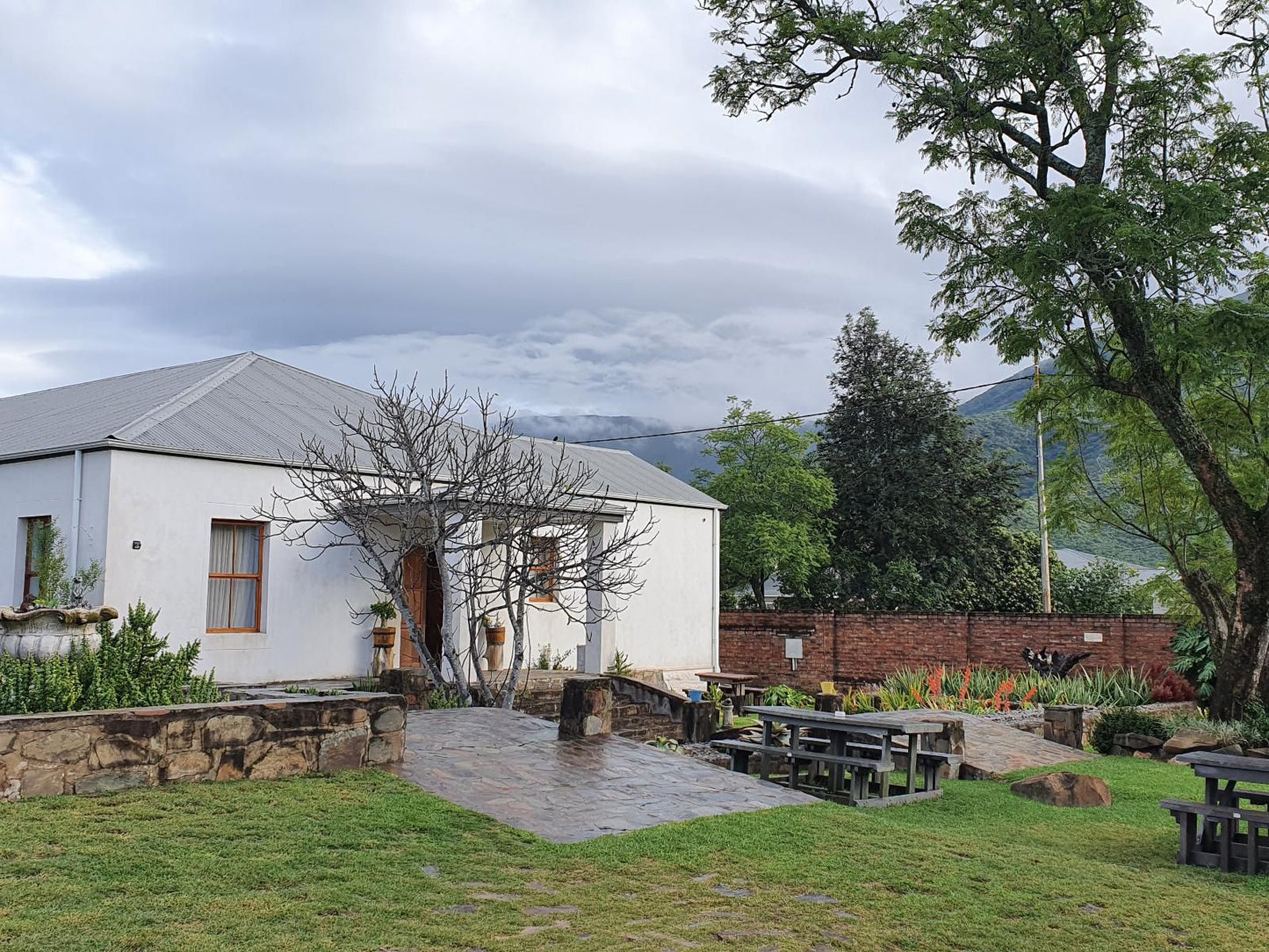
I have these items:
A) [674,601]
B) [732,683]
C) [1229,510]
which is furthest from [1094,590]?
[1229,510]

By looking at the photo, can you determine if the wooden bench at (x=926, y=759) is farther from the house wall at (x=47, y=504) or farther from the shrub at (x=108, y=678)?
the house wall at (x=47, y=504)

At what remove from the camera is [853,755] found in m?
11.0

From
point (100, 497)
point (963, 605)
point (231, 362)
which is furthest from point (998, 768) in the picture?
point (963, 605)

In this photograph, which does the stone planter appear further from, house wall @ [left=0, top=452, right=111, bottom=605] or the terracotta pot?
the terracotta pot

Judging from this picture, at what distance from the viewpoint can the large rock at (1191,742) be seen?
13.8 m

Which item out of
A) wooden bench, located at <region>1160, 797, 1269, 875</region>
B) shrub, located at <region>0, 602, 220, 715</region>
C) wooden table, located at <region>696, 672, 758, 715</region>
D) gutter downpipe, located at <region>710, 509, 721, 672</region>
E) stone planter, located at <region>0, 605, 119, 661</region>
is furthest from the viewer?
gutter downpipe, located at <region>710, 509, 721, 672</region>

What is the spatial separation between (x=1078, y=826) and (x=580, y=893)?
517 cm

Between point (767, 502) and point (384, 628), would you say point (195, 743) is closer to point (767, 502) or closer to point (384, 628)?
point (384, 628)

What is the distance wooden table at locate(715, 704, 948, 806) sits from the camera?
10281mm

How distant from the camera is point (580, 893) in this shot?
6.38 metres

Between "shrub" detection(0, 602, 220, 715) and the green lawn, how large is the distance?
1.13 meters

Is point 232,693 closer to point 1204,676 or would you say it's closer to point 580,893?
point 580,893

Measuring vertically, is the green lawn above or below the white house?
below

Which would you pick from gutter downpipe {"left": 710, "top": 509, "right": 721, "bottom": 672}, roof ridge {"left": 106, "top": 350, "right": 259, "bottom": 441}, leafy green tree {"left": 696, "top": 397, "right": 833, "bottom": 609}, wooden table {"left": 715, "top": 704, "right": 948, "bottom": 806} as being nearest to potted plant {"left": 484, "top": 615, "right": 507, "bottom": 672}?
roof ridge {"left": 106, "top": 350, "right": 259, "bottom": 441}
